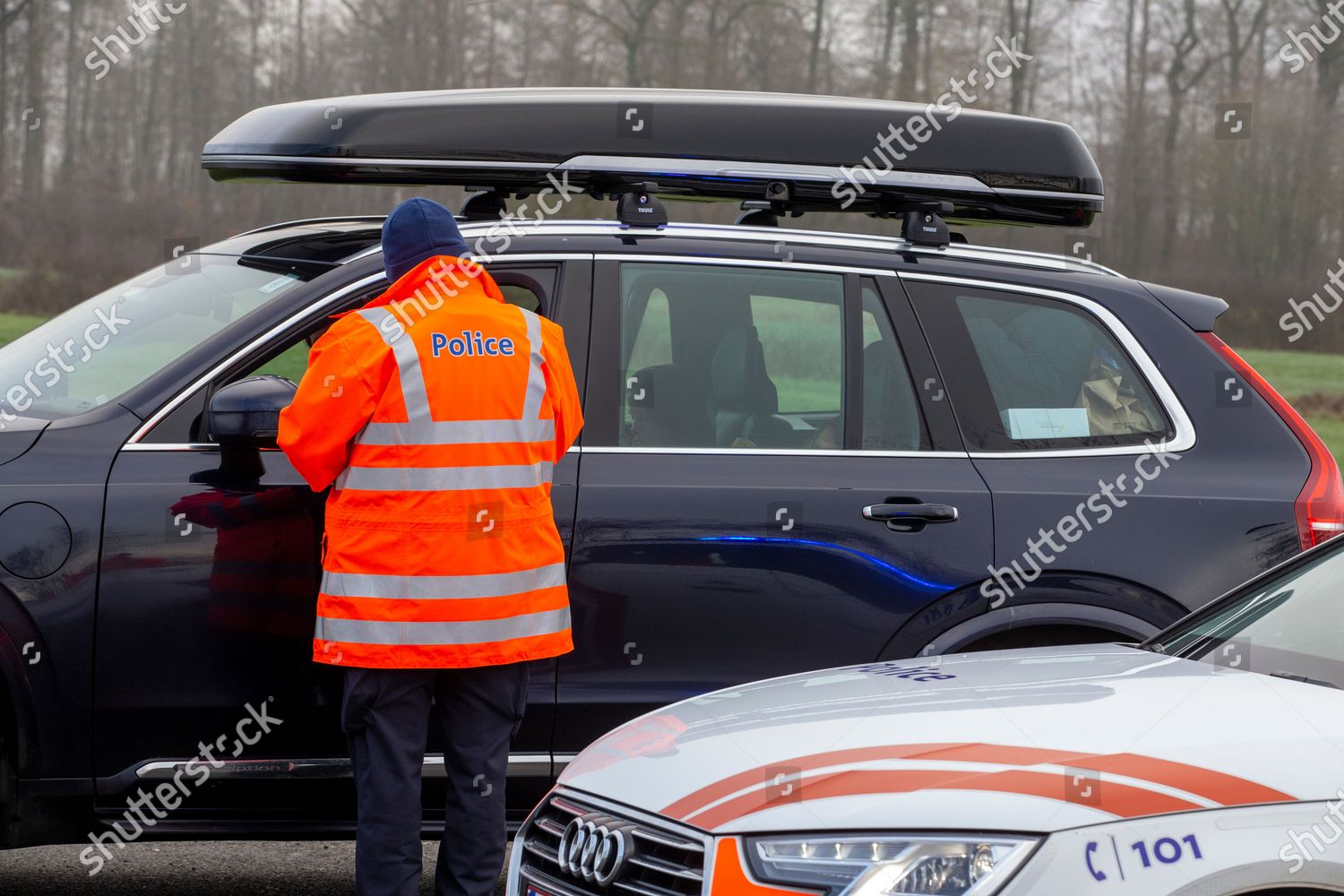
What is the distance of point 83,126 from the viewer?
130 feet

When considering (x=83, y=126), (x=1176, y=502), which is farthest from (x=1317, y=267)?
(x=1176, y=502)

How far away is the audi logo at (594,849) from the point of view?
2625 mm

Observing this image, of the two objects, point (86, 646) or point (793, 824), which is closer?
point (793, 824)

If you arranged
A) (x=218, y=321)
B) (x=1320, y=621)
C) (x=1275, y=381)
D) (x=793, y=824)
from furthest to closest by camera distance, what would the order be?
(x=1275, y=381) → (x=218, y=321) → (x=1320, y=621) → (x=793, y=824)

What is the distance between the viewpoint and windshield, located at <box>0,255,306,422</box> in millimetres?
4082

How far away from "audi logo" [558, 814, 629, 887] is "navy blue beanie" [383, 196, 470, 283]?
1.55 metres

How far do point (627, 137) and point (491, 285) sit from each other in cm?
85

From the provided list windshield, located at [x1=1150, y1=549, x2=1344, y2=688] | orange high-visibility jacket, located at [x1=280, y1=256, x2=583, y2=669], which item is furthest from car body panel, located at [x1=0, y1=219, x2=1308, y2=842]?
windshield, located at [x1=1150, y1=549, x2=1344, y2=688]

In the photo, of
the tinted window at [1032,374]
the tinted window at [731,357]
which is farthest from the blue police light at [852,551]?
the tinted window at [1032,374]

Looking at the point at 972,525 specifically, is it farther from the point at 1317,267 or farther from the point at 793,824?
the point at 1317,267

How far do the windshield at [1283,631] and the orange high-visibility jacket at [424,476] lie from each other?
5.18ft

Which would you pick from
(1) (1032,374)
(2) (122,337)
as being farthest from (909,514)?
(2) (122,337)

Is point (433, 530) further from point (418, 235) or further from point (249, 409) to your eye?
point (418, 235)

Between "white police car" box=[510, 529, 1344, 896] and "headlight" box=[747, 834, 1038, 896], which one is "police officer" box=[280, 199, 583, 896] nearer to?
"white police car" box=[510, 529, 1344, 896]
